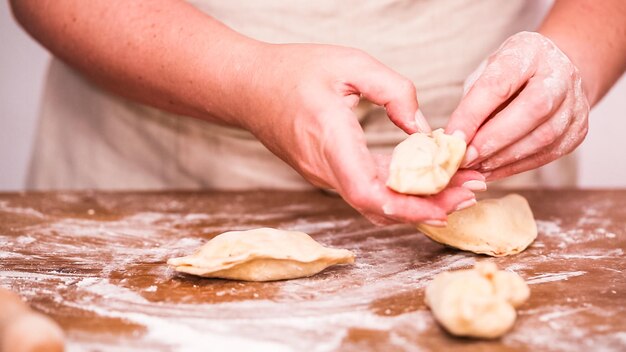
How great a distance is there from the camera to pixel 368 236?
1.55m

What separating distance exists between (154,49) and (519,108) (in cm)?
81

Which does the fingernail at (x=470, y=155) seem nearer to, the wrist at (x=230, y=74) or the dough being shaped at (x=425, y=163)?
the dough being shaped at (x=425, y=163)

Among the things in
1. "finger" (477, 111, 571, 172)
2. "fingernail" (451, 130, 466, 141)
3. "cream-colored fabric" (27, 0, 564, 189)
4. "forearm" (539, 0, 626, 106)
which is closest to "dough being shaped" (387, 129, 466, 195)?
"fingernail" (451, 130, 466, 141)

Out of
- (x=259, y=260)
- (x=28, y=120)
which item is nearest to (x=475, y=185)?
(x=259, y=260)

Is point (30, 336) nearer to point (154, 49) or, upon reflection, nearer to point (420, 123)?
point (420, 123)

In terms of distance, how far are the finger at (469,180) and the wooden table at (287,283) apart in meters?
0.16

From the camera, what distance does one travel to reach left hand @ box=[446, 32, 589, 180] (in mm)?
1279

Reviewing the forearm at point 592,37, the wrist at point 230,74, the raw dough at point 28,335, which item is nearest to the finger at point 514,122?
the forearm at point 592,37

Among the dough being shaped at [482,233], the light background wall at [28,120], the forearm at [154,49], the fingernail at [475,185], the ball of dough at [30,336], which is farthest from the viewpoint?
the light background wall at [28,120]

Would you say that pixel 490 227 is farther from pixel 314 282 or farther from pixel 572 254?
pixel 314 282

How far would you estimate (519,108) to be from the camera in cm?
130

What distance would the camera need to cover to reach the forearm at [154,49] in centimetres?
151

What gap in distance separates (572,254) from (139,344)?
836 millimetres

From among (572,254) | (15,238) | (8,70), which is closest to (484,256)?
(572,254)
